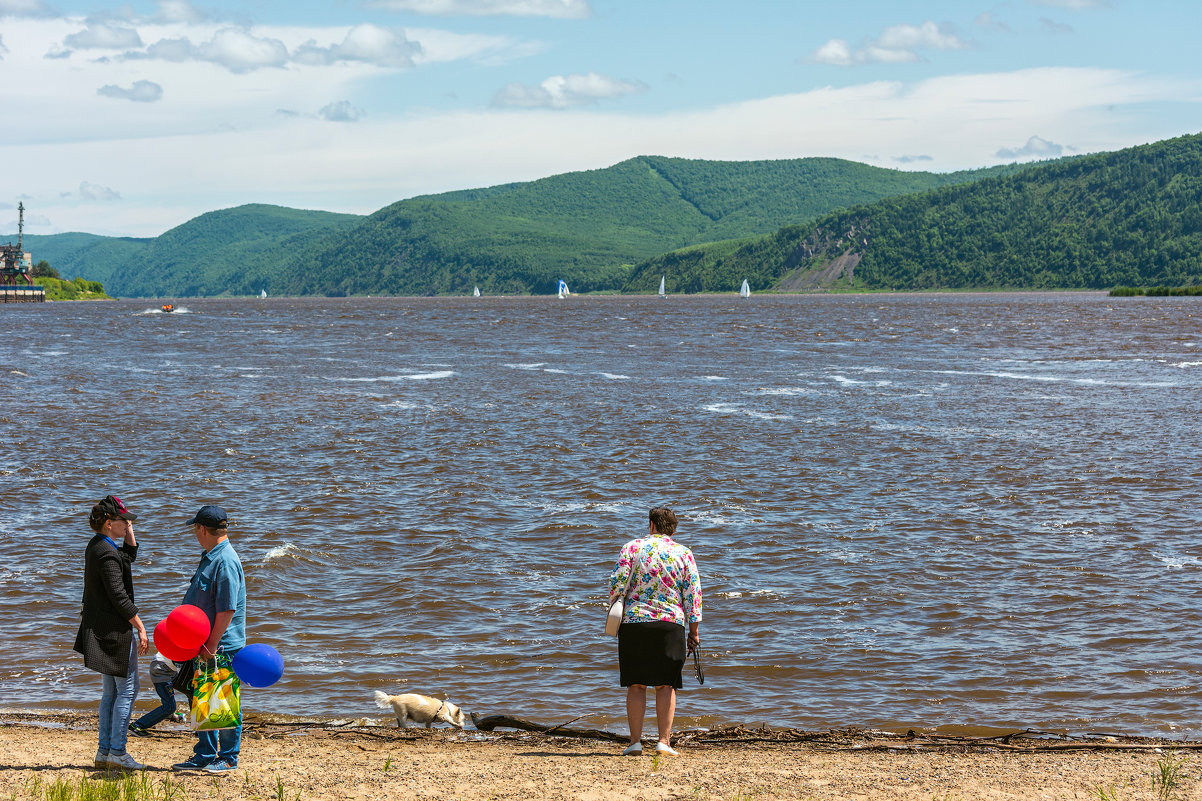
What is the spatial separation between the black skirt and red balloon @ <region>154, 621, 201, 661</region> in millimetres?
3524

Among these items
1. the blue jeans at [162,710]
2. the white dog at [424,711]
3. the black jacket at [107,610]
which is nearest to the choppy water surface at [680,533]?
the white dog at [424,711]

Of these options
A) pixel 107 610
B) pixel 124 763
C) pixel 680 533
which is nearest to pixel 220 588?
pixel 107 610

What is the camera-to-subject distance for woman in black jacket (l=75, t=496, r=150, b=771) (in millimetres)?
9266

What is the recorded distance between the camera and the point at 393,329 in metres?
106

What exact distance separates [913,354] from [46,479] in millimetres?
49480

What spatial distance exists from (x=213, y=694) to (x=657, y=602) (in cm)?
374

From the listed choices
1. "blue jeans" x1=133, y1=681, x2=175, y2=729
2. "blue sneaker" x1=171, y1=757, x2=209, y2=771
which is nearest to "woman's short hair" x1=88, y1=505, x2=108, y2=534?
"blue jeans" x1=133, y1=681, x2=175, y2=729

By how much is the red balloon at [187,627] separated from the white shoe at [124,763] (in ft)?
4.21

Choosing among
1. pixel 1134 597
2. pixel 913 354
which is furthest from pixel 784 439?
pixel 913 354

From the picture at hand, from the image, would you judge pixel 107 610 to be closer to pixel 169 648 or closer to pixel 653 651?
pixel 169 648

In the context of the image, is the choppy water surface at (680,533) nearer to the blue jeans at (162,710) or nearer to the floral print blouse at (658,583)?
the blue jeans at (162,710)

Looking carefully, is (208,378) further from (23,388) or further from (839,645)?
(839,645)

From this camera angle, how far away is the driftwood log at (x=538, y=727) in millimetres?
11453

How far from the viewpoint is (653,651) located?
10125mm
